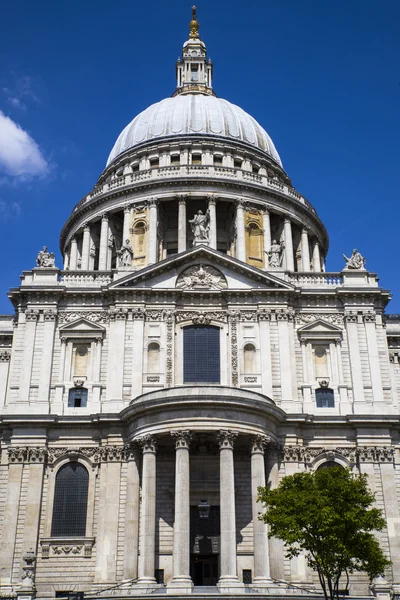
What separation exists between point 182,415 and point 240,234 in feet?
75.7

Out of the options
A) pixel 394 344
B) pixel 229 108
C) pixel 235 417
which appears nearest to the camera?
pixel 235 417

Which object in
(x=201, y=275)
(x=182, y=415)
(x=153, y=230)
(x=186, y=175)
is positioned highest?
(x=186, y=175)

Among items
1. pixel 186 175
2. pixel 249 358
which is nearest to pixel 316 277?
pixel 249 358

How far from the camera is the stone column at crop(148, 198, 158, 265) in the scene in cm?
5600

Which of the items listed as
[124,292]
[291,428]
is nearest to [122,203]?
[124,292]

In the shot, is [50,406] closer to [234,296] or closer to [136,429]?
[136,429]

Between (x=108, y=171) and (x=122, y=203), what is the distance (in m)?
9.07

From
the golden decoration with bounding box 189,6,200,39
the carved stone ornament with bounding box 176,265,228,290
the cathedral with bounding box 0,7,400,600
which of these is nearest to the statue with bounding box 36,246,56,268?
the cathedral with bounding box 0,7,400,600

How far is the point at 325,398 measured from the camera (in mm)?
42938

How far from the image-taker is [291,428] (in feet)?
134

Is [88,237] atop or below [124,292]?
atop

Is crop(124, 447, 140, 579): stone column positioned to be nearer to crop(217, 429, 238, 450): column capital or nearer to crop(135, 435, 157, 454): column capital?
crop(135, 435, 157, 454): column capital

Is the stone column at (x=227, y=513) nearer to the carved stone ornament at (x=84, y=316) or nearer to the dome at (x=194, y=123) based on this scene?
the carved stone ornament at (x=84, y=316)

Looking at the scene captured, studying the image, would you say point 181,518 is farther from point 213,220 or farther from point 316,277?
point 213,220
